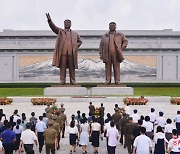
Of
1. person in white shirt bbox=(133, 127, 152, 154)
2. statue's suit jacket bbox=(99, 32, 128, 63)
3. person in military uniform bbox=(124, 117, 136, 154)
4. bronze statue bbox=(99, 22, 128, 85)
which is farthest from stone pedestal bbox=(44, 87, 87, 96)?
person in white shirt bbox=(133, 127, 152, 154)

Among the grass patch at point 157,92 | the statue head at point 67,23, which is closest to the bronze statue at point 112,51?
the statue head at point 67,23

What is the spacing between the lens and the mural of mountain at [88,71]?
45156mm

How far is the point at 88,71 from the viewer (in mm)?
45781

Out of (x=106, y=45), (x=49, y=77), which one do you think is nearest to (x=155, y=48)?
(x=49, y=77)

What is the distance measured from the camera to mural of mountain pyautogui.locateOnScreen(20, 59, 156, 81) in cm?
4516

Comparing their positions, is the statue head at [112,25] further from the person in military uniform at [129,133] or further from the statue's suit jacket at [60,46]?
the person in military uniform at [129,133]

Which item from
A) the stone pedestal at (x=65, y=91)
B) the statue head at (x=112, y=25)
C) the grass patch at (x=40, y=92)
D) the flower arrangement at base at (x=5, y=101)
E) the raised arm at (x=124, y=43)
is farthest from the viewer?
the grass patch at (x=40, y=92)

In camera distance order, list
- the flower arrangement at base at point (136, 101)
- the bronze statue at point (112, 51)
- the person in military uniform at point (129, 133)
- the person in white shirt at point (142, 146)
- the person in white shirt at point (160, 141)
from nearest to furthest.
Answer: the person in white shirt at point (142, 146) → the person in white shirt at point (160, 141) → the person in military uniform at point (129, 133) → the flower arrangement at base at point (136, 101) → the bronze statue at point (112, 51)

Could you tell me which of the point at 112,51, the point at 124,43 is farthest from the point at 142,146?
the point at 124,43

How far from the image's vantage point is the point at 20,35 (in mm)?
48125

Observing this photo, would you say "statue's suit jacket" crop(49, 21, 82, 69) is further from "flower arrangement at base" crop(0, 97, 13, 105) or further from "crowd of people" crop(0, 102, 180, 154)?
"crowd of people" crop(0, 102, 180, 154)

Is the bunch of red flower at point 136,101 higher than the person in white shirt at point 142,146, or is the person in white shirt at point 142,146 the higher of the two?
the bunch of red flower at point 136,101

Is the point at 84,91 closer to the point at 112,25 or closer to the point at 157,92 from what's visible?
the point at 112,25

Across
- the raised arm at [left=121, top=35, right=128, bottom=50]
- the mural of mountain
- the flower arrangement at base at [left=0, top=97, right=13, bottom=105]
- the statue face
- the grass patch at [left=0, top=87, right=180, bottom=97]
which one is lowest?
the flower arrangement at base at [left=0, top=97, right=13, bottom=105]
